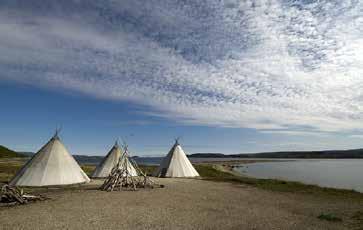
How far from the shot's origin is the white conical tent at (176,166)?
33344 millimetres

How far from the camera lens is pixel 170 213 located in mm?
13102

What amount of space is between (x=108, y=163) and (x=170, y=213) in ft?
69.0

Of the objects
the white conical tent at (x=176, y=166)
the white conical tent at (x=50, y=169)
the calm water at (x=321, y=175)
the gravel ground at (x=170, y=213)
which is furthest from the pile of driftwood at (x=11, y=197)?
the calm water at (x=321, y=175)

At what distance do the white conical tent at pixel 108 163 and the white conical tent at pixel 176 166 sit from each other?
14.2 feet

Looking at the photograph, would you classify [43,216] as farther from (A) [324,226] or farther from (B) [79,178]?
(B) [79,178]

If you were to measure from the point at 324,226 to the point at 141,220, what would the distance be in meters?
6.12

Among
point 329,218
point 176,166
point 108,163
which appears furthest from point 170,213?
point 108,163

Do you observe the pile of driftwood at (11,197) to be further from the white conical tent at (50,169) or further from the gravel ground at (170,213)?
the white conical tent at (50,169)

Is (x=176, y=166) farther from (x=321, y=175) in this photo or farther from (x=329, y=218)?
(x=321, y=175)

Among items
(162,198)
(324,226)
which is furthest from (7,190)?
(324,226)

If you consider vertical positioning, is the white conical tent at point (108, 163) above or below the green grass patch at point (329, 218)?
above

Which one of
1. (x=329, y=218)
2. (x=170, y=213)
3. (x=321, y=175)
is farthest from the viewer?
(x=321, y=175)

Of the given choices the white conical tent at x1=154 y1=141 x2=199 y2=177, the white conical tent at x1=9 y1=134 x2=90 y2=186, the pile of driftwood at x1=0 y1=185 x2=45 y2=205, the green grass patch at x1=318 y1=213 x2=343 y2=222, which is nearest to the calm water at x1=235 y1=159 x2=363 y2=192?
the white conical tent at x1=154 y1=141 x2=199 y2=177

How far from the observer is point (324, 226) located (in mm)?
10984
